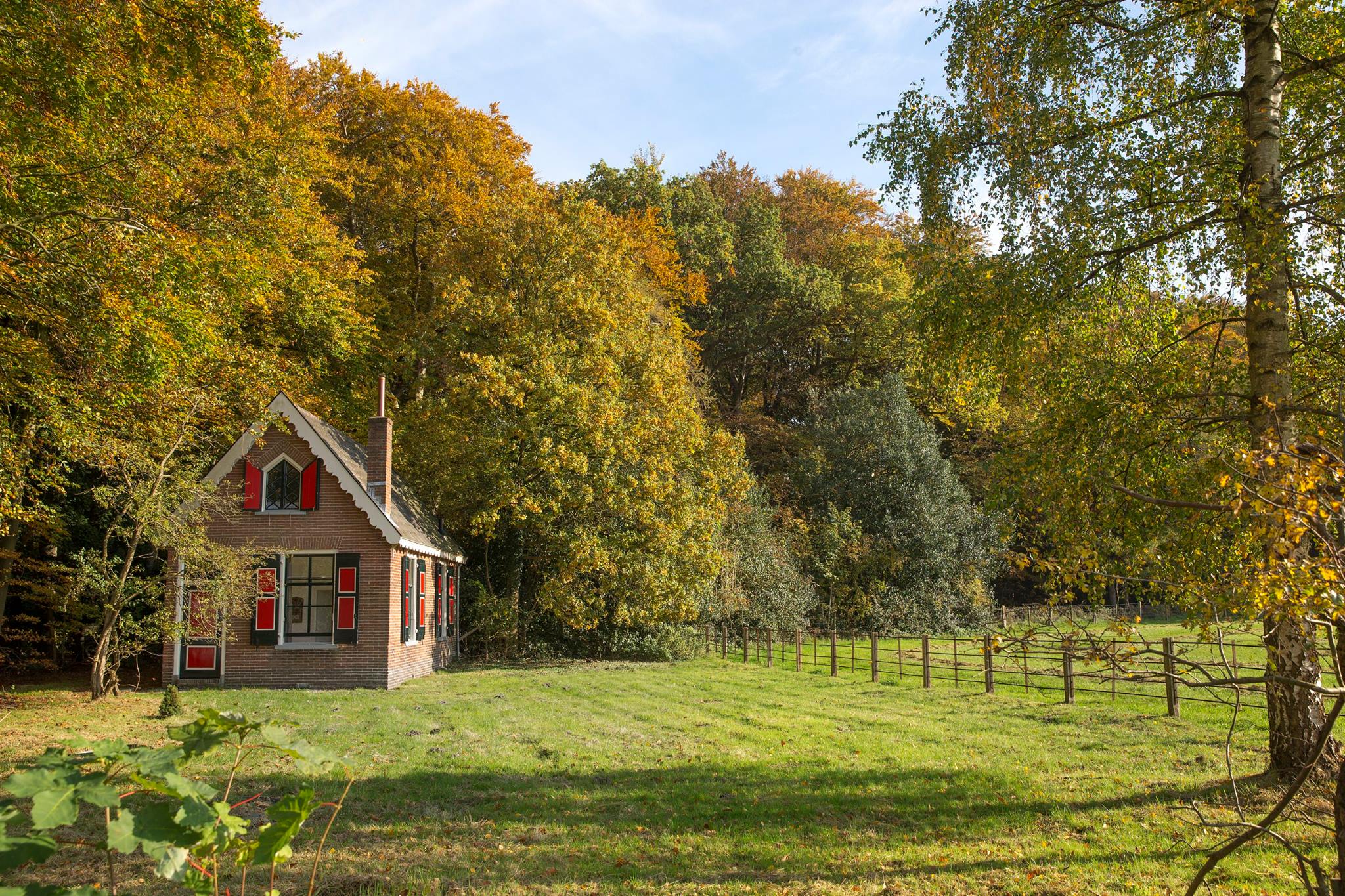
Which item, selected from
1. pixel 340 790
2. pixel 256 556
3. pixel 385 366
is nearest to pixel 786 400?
pixel 385 366

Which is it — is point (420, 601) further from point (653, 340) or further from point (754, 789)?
point (754, 789)

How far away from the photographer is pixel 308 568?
1900cm

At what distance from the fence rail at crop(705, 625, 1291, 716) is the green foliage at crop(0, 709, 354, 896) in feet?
11.2

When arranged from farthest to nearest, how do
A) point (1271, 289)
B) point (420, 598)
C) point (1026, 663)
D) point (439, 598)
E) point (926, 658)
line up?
1. point (439, 598)
2. point (420, 598)
3. point (926, 658)
4. point (1026, 663)
5. point (1271, 289)

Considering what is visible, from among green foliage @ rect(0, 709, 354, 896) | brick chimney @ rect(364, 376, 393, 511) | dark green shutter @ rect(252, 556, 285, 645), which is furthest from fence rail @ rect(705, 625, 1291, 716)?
dark green shutter @ rect(252, 556, 285, 645)

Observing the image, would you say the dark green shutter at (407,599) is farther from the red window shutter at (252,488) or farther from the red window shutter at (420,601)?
the red window shutter at (252,488)

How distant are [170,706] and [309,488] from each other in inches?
232

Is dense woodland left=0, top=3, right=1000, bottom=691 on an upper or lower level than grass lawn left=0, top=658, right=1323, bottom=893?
upper

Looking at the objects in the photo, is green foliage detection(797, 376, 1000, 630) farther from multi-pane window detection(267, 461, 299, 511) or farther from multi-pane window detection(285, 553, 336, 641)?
multi-pane window detection(267, 461, 299, 511)

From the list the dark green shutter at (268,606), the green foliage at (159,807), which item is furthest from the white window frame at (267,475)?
the green foliage at (159,807)

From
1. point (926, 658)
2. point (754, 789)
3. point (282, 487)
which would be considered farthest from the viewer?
point (282, 487)

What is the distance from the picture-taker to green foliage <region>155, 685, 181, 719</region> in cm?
1303

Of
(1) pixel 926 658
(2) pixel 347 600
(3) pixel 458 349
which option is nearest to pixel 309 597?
(2) pixel 347 600

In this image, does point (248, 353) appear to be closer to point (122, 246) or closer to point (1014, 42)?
point (122, 246)
